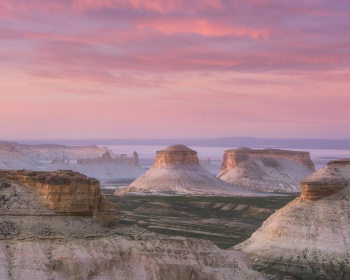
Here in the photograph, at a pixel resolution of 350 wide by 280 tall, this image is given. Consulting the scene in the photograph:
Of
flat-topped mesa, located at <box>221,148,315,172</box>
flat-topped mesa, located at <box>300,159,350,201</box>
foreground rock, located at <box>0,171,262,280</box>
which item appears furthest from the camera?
flat-topped mesa, located at <box>221,148,315,172</box>

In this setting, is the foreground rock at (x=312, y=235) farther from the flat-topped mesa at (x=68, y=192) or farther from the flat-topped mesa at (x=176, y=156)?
the flat-topped mesa at (x=176, y=156)

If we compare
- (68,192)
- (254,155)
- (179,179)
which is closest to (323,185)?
(68,192)

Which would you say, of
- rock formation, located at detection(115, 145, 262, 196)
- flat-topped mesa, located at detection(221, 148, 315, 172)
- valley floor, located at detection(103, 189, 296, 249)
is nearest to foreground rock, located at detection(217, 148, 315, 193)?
flat-topped mesa, located at detection(221, 148, 315, 172)

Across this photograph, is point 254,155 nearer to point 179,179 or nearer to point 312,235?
point 179,179

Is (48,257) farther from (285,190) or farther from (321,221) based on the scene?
(285,190)

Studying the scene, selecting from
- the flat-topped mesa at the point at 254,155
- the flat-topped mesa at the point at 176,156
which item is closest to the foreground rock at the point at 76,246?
the flat-topped mesa at the point at 176,156

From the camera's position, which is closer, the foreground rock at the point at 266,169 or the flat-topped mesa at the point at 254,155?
the foreground rock at the point at 266,169

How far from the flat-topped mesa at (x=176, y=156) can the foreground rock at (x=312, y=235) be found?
86313mm

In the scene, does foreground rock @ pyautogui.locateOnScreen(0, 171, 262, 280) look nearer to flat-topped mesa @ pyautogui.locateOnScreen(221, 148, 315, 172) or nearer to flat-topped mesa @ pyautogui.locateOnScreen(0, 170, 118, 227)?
flat-topped mesa @ pyautogui.locateOnScreen(0, 170, 118, 227)

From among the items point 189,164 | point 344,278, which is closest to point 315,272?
point 344,278

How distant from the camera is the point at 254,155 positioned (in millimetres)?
158375

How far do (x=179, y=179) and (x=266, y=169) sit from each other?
85.2ft

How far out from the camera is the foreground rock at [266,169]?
148 meters

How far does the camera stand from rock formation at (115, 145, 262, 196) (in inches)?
5148
